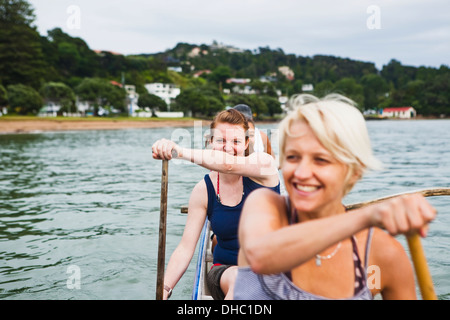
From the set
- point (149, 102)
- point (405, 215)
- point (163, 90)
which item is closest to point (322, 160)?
point (405, 215)

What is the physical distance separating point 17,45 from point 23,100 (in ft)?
48.6

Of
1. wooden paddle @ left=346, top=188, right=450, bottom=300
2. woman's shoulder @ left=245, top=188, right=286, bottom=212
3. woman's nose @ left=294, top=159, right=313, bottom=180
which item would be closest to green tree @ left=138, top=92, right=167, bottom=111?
woman's shoulder @ left=245, top=188, right=286, bottom=212

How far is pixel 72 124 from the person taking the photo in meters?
59.4

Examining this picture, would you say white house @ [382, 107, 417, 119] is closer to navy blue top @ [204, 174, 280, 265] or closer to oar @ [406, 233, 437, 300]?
navy blue top @ [204, 174, 280, 265]

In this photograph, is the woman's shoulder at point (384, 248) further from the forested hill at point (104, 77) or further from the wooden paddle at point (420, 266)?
the forested hill at point (104, 77)

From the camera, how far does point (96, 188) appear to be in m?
16.4

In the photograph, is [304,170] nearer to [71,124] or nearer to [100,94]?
[71,124]

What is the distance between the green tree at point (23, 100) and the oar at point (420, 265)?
65.6 m

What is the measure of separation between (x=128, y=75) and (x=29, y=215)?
354 feet

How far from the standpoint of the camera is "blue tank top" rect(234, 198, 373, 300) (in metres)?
2.13

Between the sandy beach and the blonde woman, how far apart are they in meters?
54.4

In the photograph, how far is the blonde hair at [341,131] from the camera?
6.40ft
